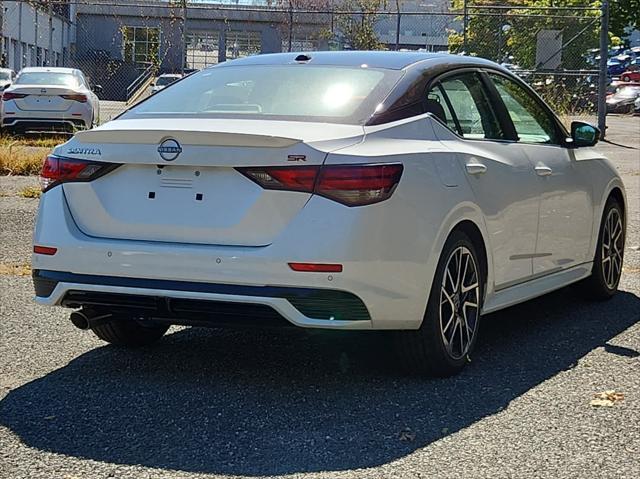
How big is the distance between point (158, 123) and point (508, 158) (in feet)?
6.37

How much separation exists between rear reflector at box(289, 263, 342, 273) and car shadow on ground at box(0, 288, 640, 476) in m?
0.59

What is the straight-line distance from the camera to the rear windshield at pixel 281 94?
500 centimetres

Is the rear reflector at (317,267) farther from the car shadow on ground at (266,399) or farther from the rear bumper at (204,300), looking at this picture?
the car shadow on ground at (266,399)

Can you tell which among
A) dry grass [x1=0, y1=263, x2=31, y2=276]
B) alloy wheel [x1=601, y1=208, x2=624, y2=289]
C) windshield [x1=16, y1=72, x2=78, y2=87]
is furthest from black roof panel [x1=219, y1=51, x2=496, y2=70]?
windshield [x1=16, y1=72, x2=78, y2=87]

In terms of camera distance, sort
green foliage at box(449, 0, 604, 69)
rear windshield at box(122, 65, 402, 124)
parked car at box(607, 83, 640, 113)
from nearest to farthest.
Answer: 1. rear windshield at box(122, 65, 402, 124)
2. green foliage at box(449, 0, 604, 69)
3. parked car at box(607, 83, 640, 113)

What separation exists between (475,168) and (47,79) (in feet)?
53.9

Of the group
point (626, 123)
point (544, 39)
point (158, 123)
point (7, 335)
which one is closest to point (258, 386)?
point (158, 123)

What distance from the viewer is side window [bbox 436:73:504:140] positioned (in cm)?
554

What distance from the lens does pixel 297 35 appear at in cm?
3541

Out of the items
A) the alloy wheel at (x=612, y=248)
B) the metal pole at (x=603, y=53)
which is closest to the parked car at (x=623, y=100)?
the metal pole at (x=603, y=53)

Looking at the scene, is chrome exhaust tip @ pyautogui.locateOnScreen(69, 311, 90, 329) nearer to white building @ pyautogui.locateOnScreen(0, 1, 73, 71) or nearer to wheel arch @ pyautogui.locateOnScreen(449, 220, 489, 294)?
wheel arch @ pyautogui.locateOnScreen(449, 220, 489, 294)

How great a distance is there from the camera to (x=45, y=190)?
507 centimetres

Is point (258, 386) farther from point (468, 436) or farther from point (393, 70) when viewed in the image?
point (393, 70)

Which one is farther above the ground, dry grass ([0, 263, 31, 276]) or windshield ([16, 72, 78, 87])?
windshield ([16, 72, 78, 87])
